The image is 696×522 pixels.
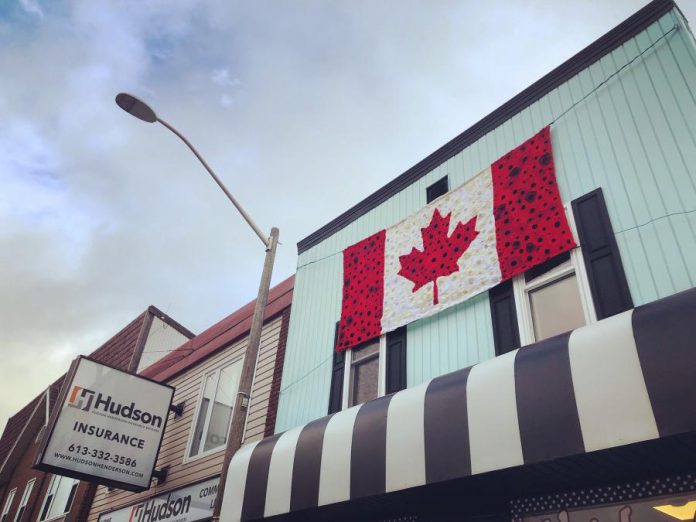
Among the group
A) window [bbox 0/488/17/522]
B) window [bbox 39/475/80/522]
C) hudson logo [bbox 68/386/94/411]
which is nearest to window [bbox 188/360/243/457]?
hudson logo [bbox 68/386/94/411]

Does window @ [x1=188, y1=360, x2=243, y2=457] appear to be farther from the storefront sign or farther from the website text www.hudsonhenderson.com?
the website text www.hudsonhenderson.com

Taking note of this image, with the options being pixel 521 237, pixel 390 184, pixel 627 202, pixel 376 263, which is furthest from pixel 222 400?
pixel 627 202

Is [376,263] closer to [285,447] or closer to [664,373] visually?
[285,447]

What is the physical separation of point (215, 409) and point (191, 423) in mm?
653

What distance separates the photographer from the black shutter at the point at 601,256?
6.05m

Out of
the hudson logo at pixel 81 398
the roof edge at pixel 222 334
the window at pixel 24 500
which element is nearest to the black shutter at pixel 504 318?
the roof edge at pixel 222 334

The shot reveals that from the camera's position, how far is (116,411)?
36.9ft

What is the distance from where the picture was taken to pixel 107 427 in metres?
10.9

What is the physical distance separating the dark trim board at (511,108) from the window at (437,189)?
0.40 metres

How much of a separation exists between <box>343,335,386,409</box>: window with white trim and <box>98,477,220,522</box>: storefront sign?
122 inches

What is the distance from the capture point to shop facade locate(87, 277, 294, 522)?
33.7 feet

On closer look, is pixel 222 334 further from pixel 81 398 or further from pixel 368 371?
pixel 368 371

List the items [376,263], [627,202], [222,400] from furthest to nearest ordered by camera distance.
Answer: [222,400]
[376,263]
[627,202]

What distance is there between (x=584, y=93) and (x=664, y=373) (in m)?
4.85
